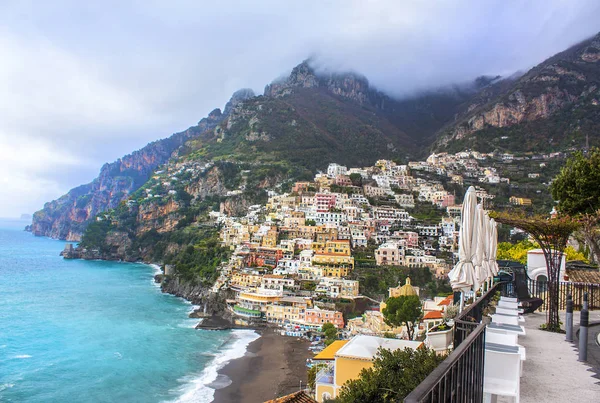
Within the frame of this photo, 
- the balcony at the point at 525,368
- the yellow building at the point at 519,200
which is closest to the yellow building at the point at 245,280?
the balcony at the point at 525,368

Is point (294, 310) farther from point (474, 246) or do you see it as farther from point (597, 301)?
point (474, 246)

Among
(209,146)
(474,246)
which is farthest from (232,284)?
(209,146)

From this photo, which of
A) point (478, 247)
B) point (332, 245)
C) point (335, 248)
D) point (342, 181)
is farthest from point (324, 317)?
point (342, 181)

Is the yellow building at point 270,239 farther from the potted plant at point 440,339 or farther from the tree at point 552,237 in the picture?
the potted plant at point 440,339

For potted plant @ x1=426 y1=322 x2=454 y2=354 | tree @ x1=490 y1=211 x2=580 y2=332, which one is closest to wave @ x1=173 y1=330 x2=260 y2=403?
potted plant @ x1=426 y1=322 x2=454 y2=354

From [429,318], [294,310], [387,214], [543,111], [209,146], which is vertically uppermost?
[543,111]

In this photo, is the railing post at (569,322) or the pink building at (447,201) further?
the pink building at (447,201)
